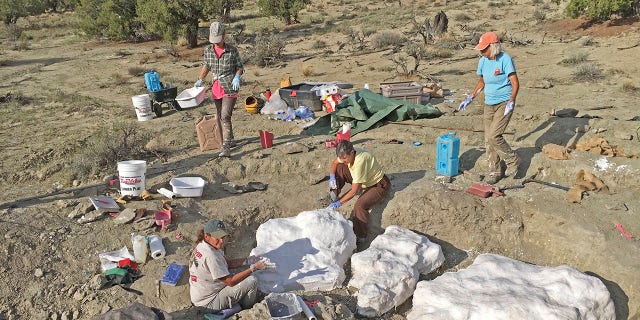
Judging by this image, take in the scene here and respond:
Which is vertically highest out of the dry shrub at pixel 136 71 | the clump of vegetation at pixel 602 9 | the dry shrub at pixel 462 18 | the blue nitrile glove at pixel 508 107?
the clump of vegetation at pixel 602 9

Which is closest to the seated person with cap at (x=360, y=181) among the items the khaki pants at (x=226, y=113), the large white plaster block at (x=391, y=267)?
the large white plaster block at (x=391, y=267)

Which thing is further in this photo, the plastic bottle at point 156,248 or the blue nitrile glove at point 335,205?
the blue nitrile glove at point 335,205

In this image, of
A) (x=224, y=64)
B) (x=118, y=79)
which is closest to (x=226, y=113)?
(x=224, y=64)

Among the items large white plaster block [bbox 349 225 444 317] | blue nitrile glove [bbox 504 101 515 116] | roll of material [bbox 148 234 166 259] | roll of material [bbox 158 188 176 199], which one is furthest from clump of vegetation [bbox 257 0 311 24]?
roll of material [bbox 148 234 166 259]

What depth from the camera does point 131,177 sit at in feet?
18.3

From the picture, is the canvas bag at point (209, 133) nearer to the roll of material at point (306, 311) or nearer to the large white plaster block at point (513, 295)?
the roll of material at point (306, 311)

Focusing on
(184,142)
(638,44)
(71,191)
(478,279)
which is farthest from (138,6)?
(478,279)

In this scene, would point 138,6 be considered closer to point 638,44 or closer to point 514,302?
point 638,44

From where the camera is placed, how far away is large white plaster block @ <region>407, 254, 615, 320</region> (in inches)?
157

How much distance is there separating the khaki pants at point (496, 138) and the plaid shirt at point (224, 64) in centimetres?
321

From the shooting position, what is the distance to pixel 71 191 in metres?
5.99

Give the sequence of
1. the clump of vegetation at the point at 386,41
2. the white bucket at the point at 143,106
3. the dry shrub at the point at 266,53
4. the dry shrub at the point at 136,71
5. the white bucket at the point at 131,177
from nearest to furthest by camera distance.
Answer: the white bucket at the point at 131,177 → the white bucket at the point at 143,106 → the dry shrub at the point at 136,71 → the dry shrub at the point at 266,53 → the clump of vegetation at the point at 386,41

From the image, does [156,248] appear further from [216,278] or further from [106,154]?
[106,154]

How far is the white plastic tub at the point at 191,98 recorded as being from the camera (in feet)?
32.1
